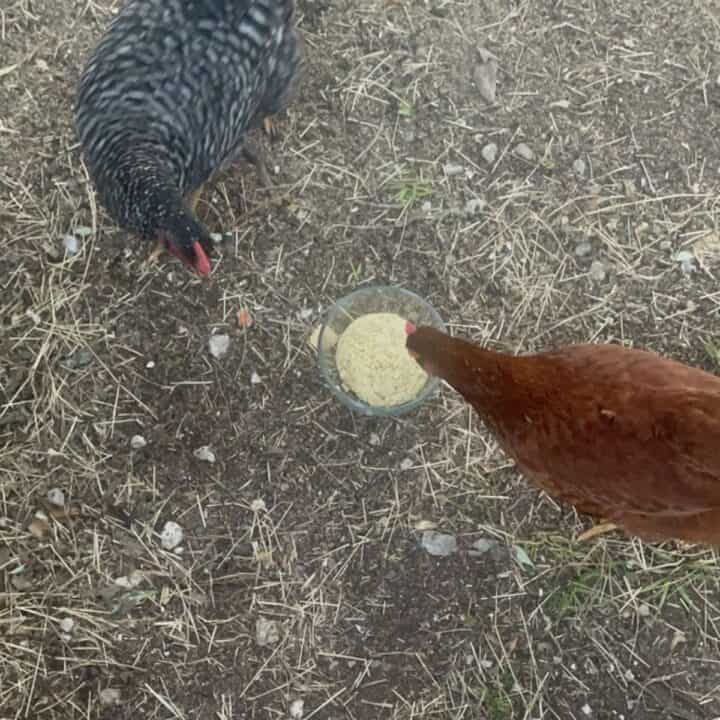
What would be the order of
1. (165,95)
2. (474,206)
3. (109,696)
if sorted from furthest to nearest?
(474,206), (109,696), (165,95)

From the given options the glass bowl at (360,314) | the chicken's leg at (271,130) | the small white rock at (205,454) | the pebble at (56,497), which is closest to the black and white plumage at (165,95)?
the chicken's leg at (271,130)

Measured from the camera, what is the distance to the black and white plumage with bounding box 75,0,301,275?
7.81ft

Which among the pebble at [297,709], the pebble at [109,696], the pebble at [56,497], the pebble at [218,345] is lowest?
the pebble at [297,709]

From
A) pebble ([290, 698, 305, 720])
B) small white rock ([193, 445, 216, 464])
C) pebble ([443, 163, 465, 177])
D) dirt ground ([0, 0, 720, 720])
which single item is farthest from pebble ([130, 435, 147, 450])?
pebble ([443, 163, 465, 177])

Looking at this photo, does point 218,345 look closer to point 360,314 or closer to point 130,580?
point 360,314

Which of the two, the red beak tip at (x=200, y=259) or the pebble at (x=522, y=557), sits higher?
the red beak tip at (x=200, y=259)

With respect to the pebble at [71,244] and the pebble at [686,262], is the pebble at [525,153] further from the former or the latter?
the pebble at [71,244]

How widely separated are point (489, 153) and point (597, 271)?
0.59 m

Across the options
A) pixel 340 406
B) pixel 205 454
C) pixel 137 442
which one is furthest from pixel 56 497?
pixel 340 406

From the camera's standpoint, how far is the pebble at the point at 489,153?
2.95 meters

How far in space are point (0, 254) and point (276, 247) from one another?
1.00 meters

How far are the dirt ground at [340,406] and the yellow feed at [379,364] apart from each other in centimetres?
12

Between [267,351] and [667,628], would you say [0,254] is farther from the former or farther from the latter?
[667,628]

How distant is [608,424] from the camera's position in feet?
6.41
